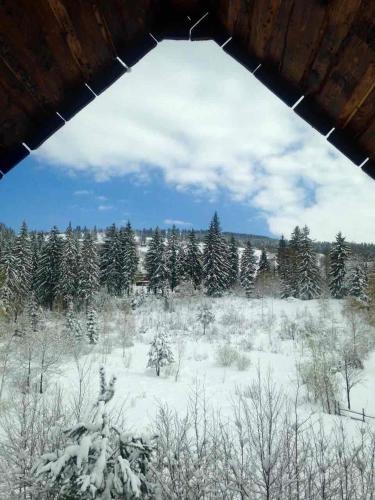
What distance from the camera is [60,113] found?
7.13ft

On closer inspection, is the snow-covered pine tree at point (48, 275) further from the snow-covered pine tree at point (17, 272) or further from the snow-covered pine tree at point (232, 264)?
the snow-covered pine tree at point (232, 264)

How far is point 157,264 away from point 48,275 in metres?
16.6

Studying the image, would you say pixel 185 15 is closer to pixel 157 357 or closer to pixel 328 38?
pixel 328 38

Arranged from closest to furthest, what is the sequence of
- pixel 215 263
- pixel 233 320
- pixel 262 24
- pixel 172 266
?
1. pixel 262 24
2. pixel 233 320
3. pixel 215 263
4. pixel 172 266

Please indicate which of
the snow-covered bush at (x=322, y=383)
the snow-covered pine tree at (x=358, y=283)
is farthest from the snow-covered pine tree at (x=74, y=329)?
the snow-covered pine tree at (x=358, y=283)

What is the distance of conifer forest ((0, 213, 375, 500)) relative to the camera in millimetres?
9906

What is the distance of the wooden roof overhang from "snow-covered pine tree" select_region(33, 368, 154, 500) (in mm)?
4777

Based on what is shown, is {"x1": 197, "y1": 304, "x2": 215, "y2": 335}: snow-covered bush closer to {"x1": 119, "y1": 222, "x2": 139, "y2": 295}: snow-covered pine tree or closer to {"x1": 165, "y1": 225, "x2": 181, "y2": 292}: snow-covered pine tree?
{"x1": 165, "y1": 225, "x2": 181, "y2": 292}: snow-covered pine tree

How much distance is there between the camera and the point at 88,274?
50.8 m

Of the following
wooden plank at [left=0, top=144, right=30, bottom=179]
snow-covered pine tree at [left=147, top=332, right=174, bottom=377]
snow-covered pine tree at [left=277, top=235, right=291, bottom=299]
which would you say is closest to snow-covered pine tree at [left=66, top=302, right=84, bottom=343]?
snow-covered pine tree at [left=147, top=332, right=174, bottom=377]

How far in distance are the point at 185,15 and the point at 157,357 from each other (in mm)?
25515

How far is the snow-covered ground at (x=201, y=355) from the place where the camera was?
21234 mm

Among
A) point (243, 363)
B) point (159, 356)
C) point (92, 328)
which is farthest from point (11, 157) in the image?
point (92, 328)

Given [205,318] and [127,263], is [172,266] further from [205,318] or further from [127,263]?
[205,318]
